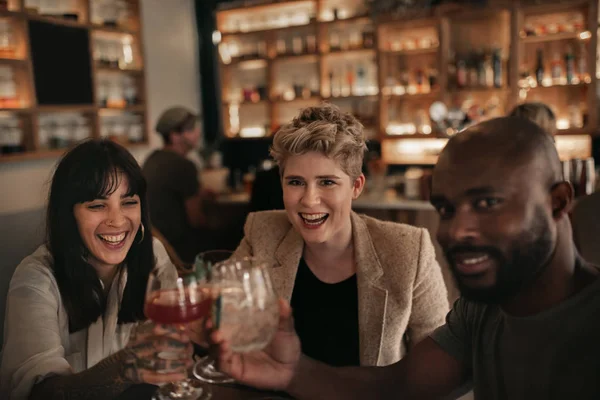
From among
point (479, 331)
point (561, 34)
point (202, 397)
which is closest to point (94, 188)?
point (202, 397)

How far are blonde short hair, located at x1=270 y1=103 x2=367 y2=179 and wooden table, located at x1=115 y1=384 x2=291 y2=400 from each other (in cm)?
62

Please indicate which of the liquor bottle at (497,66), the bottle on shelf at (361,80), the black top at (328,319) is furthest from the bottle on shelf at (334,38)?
the black top at (328,319)

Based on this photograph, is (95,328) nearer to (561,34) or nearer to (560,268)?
(560,268)

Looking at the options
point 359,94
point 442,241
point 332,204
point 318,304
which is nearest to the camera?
point 442,241

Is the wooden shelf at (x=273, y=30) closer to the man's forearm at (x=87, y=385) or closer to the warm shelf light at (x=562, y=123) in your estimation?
the warm shelf light at (x=562, y=123)

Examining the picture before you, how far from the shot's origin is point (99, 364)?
117 centimetres

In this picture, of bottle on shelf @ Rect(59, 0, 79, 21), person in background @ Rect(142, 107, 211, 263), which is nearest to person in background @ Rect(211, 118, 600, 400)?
person in background @ Rect(142, 107, 211, 263)

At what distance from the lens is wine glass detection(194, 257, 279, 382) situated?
90 cm

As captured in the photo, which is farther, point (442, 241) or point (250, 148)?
point (250, 148)

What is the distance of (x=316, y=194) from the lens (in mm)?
1509

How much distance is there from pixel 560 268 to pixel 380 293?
0.77 metres

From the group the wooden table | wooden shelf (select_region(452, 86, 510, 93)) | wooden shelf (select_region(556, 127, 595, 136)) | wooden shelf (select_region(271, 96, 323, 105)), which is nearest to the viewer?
the wooden table

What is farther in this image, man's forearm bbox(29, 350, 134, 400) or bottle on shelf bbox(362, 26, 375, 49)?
bottle on shelf bbox(362, 26, 375, 49)

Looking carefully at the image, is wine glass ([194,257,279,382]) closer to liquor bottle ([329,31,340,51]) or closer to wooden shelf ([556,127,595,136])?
wooden shelf ([556,127,595,136])
